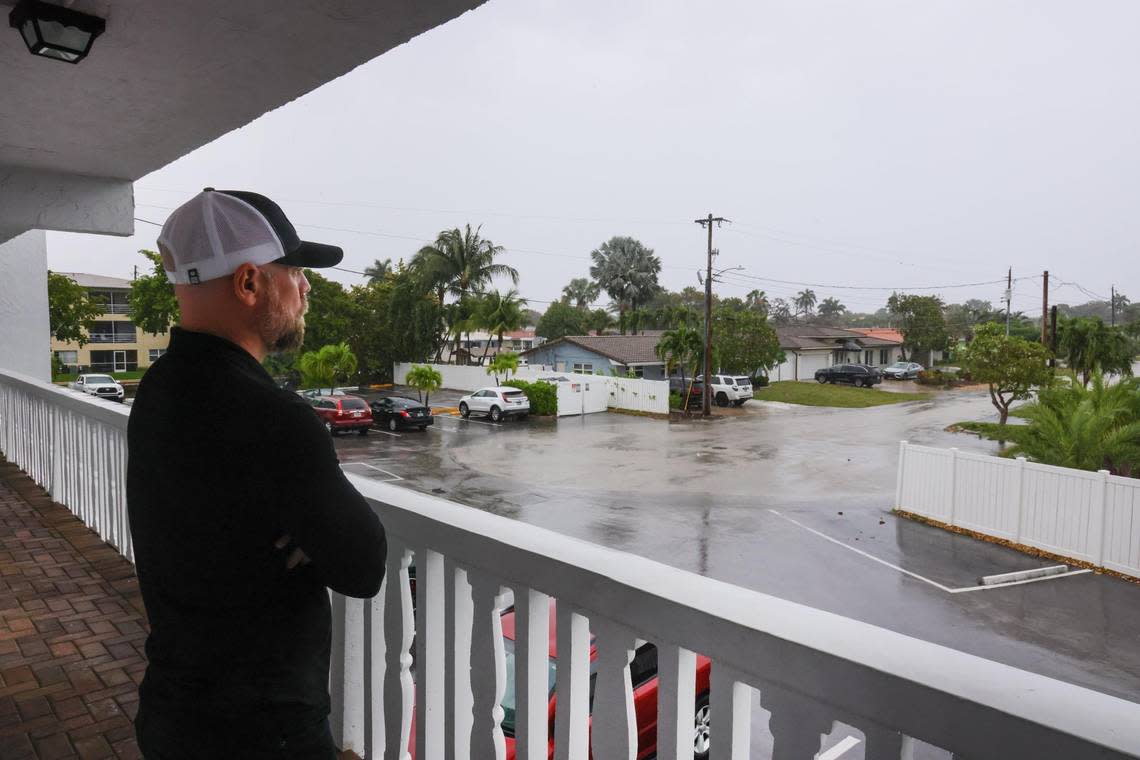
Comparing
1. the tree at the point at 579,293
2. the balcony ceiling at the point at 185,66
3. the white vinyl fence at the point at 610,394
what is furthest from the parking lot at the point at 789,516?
the tree at the point at 579,293

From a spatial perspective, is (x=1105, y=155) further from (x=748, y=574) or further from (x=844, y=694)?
(x=844, y=694)

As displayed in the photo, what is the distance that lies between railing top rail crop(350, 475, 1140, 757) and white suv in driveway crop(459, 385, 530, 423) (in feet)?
67.0

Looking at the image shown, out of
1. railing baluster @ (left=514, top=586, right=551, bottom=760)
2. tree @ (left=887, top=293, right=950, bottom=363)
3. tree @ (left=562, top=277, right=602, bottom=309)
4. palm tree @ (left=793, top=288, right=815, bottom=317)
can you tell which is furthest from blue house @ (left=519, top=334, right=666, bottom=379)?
palm tree @ (left=793, top=288, right=815, bottom=317)

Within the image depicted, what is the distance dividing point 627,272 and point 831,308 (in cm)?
4717

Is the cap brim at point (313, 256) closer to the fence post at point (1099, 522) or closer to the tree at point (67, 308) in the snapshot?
the fence post at point (1099, 522)

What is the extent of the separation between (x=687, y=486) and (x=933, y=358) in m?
35.8

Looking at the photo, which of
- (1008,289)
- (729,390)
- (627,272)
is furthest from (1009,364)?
(627,272)

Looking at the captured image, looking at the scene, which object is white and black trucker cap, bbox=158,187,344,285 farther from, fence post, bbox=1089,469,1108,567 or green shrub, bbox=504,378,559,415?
green shrub, bbox=504,378,559,415

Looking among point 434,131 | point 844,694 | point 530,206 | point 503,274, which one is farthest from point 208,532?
point 530,206

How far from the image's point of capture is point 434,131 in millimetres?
42344

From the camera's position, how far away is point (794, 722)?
2.78 feet

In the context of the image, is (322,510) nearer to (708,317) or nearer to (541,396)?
(541,396)

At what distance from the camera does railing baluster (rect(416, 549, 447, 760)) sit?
1.46m

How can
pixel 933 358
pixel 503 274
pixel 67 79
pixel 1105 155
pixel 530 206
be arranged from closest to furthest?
pixel 67 79 → pixel 1105 155 → pixel 503 274 → pixel 933 358 → pixel 530 206
